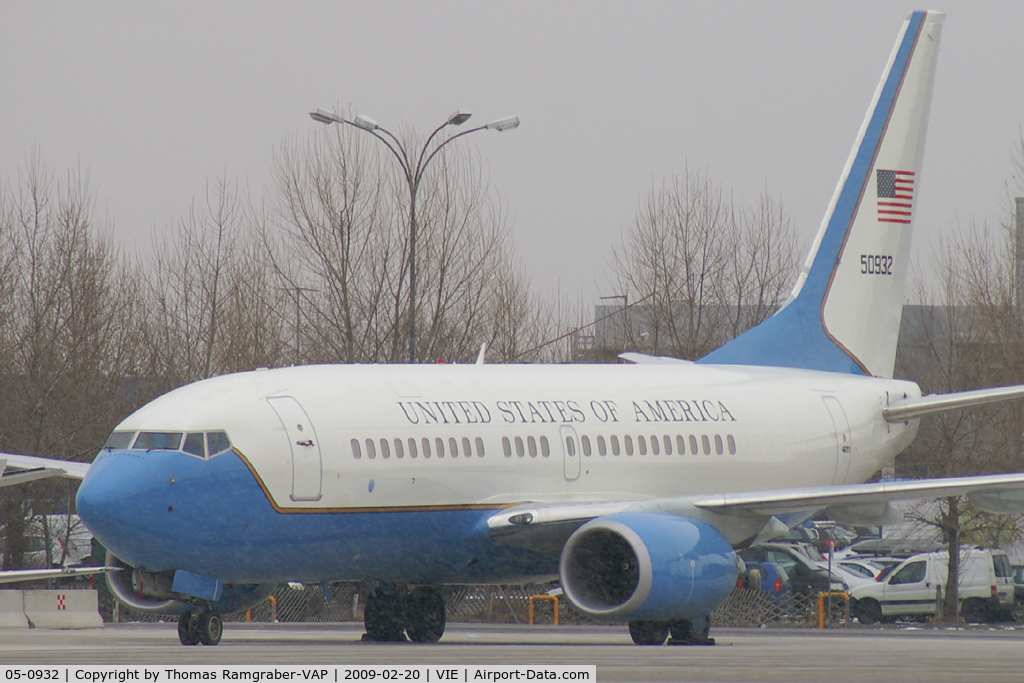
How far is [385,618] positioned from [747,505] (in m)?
4.93

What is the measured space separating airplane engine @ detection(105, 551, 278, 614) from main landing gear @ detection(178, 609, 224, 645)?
158mm

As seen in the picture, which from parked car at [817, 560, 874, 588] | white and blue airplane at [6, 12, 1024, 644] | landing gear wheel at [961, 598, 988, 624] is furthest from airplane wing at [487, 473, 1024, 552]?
parked car at [817, 560, 874, 588]

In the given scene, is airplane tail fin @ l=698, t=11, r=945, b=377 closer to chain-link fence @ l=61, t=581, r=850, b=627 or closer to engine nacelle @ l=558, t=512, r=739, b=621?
chain-link fence @ l=61, t=581, r=850, b=627

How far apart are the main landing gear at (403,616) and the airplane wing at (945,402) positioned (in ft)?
25.3

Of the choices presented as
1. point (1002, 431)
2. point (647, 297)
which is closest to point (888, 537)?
point (647, 297)

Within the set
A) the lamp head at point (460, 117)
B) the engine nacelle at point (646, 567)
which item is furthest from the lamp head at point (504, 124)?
the engine nacelle at point (646, 567)

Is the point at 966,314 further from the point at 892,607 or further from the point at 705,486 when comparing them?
the point at 705,486

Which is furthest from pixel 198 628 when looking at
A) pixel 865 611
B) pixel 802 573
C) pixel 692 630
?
pixel 802 573

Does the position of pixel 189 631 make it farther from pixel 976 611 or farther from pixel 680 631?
pixel 976 611

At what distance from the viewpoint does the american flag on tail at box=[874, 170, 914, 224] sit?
25.0 metres

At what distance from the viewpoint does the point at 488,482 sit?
19.1 metres

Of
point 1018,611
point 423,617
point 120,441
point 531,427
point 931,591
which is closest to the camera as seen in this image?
point 120,441
